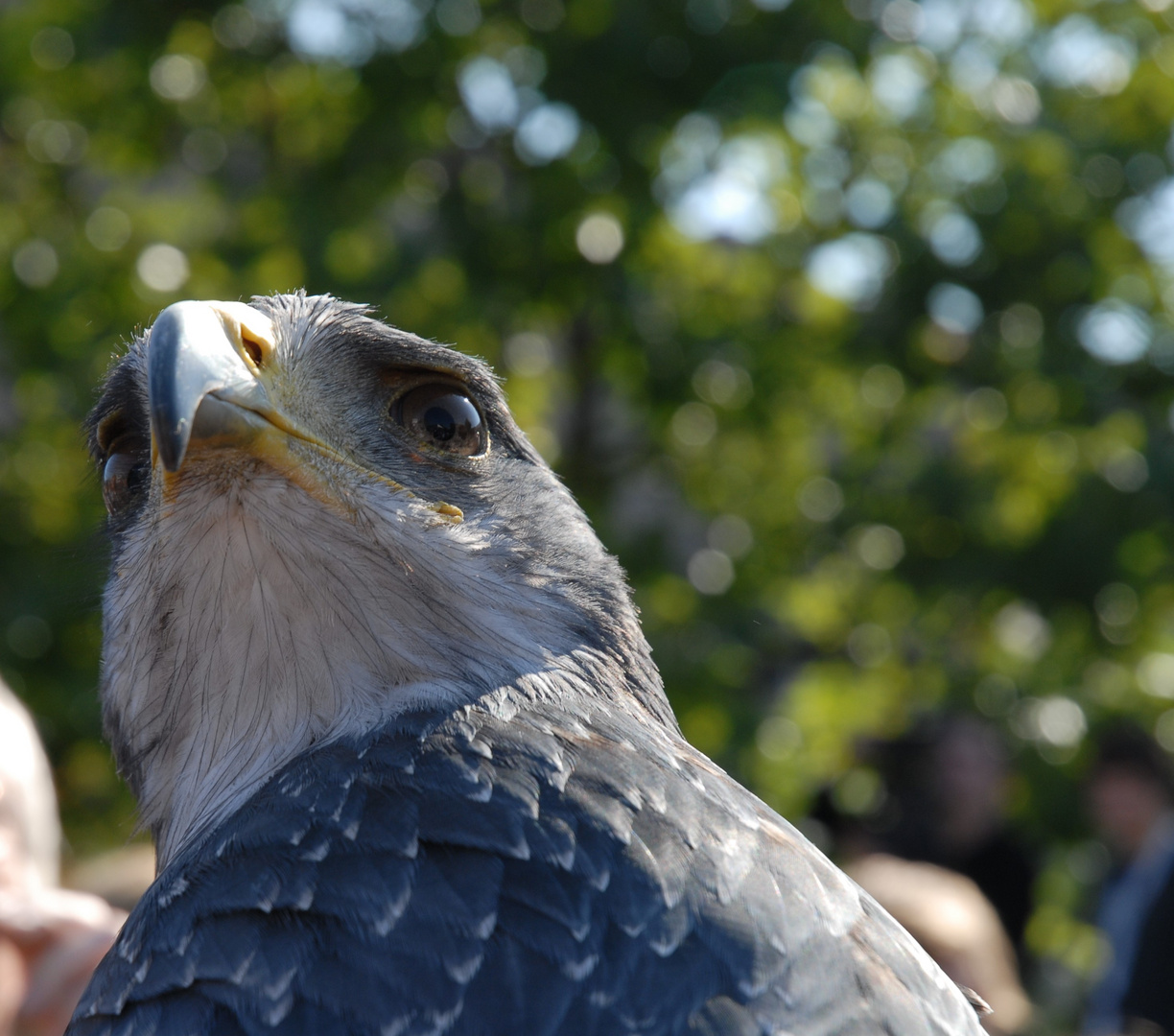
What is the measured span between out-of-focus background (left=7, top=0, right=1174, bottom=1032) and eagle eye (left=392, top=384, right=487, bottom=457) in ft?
8.35

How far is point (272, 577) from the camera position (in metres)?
2.37

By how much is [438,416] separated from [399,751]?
76cm

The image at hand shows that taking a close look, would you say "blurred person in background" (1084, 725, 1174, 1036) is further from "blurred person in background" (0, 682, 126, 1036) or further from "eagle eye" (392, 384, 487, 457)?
"blurred person in background" (0, 682, 126, 1036)

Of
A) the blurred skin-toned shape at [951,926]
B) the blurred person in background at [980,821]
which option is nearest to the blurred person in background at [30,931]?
the blurred skin-toned shape at [951,926]

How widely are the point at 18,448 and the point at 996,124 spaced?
17.9 ft

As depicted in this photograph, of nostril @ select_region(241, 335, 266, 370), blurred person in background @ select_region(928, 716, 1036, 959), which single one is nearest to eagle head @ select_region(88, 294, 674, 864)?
nostril @ select_region(241, 335, 266, 370)

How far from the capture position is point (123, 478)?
8.63ft

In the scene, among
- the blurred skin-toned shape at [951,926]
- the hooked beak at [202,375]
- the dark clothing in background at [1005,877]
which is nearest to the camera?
the hooked beak at [202,375]

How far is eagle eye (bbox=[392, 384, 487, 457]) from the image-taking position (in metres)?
2.54

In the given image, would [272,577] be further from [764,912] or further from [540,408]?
[540,408]

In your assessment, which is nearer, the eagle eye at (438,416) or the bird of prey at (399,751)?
the bird of prey at (399,751)

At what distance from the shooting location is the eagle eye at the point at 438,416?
2.54 meters

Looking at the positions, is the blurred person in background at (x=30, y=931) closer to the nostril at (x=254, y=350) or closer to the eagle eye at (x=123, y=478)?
the eagle eye at (x=123, y=478)

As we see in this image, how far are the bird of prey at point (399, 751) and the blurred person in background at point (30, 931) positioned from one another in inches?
9.0
